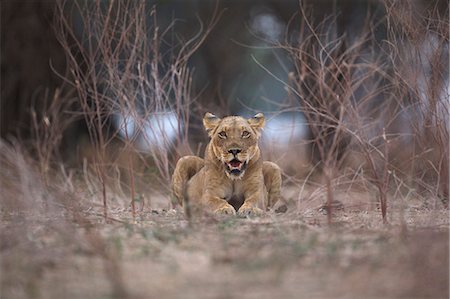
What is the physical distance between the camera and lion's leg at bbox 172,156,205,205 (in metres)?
7.53

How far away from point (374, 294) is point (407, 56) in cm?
314

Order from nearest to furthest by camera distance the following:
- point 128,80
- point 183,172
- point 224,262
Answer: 1. point 224,262
2. point 128,80
3. point 183,172

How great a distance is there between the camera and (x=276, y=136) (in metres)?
9.63

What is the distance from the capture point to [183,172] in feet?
24.8

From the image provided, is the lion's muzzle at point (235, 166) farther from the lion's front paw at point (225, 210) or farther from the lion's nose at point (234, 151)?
the lion's front paw at point (225, 210)

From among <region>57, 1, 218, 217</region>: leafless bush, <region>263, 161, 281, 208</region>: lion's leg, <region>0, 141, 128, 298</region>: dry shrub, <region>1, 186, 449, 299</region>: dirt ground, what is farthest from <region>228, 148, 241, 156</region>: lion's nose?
<region>0, 141, 128, 298</region>: dry shrub

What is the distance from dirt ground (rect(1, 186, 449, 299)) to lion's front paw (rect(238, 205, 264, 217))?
3.42 ft

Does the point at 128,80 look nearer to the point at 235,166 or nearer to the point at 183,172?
the point at 183,172

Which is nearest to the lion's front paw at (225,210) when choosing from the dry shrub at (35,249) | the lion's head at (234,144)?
the lion's head at (234,144)

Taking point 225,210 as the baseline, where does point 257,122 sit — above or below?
above

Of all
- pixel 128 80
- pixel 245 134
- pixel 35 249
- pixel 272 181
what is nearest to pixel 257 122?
pixel 245 134

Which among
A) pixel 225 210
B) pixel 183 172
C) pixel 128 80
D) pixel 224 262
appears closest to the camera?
pixel 224 262

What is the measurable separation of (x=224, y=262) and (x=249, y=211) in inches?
95.9

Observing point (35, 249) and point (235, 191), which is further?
point (235, 191)
